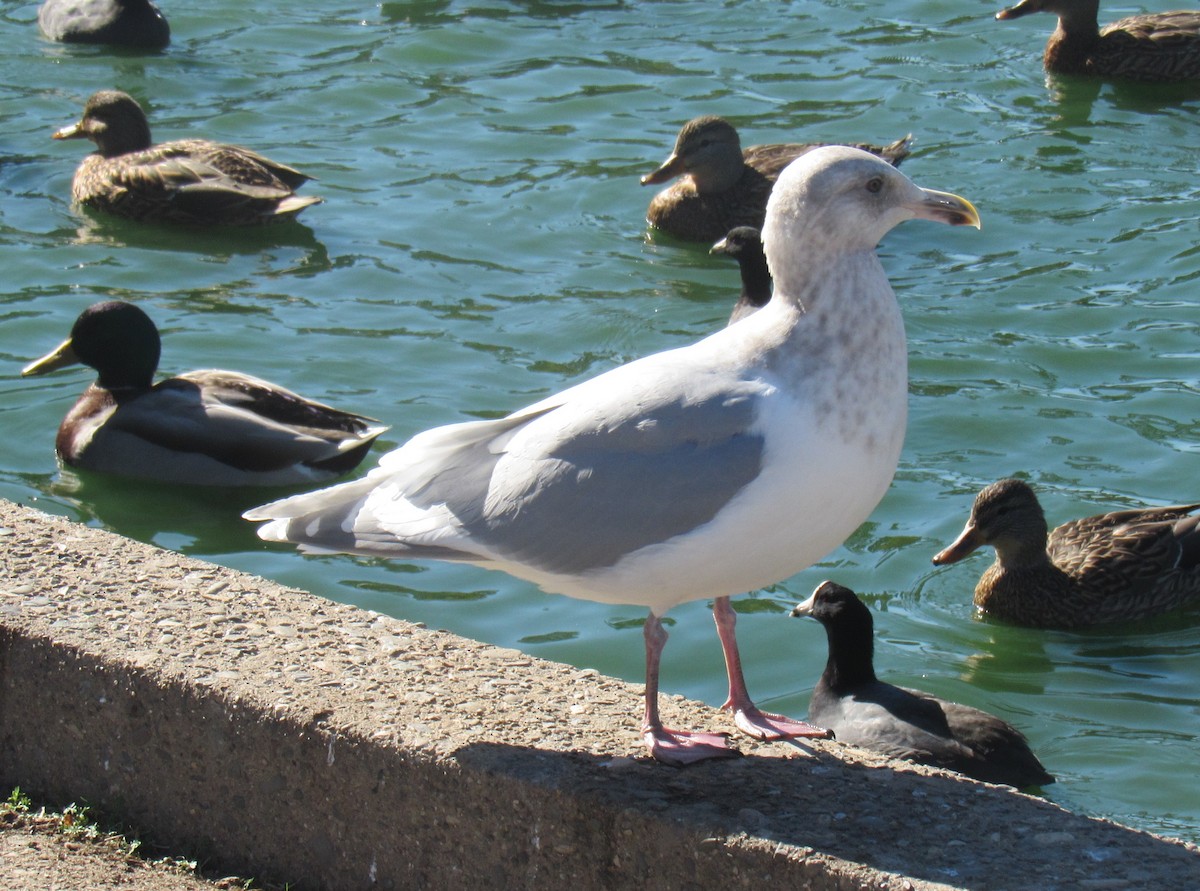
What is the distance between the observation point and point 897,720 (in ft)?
20.2

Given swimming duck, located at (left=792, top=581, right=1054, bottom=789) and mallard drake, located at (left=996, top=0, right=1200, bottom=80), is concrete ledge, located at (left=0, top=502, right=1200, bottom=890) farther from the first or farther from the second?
mallard drake, located at (left=996, top=0, right=1200, bottom=80)

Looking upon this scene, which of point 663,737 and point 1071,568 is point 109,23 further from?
point 663,737

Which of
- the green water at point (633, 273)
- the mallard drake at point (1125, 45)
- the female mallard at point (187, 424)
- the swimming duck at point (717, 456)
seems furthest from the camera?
the mallard drake at point (1125, 45)

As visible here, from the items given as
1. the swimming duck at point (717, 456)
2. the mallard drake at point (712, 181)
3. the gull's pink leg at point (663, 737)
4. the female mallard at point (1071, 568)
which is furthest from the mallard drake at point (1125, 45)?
the gull's pink leg at point (663, 737)

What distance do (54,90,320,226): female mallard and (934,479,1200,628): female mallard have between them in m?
5.64

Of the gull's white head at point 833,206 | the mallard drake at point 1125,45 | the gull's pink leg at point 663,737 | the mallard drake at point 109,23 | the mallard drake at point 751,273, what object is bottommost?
the mallard drake at point 751,273

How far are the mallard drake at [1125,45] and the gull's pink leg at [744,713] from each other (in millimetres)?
11140

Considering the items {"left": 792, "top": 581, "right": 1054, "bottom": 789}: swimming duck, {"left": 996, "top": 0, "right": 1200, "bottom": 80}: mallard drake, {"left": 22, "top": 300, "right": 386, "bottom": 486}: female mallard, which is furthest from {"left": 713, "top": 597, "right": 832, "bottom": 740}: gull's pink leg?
{"left": 996, "top": 0, "right": 1200, "bottom": 80}: mallard drake

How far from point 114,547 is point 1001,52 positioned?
1182 cm

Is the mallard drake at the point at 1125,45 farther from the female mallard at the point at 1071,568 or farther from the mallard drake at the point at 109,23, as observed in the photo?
the mallard drake at the point at 109,23

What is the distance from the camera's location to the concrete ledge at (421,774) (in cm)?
385

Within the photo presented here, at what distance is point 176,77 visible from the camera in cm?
1502

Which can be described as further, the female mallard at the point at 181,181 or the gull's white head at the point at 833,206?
the female mallard at the point at 181,181

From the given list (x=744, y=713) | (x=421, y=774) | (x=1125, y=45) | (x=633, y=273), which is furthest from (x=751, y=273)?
(x=1125, y=45)
